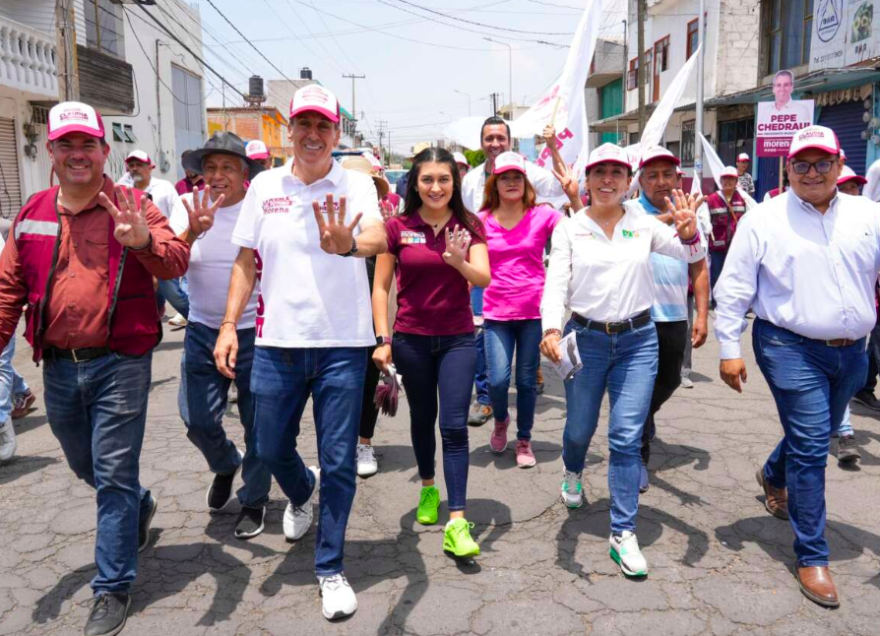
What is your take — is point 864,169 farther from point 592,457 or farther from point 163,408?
point 163,408

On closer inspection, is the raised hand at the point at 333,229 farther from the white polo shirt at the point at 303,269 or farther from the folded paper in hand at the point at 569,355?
the folded paper in hand at the point at 569,355

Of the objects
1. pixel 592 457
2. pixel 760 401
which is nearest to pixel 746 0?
pixel 760 401

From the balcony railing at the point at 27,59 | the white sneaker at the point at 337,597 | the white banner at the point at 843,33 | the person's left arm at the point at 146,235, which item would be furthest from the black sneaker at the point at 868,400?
the balcony railing at the point at 27,59

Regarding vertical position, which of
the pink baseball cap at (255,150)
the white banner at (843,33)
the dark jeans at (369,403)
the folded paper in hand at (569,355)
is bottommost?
the dark jeans at (369,403)

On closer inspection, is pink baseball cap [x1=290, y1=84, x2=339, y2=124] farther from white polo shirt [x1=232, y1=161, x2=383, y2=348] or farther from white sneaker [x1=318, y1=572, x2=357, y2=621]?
white sneaker [x1=318, y1=572, x2=357, y2=621]

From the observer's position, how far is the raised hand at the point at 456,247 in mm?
3666

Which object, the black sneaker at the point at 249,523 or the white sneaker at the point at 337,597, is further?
the black sneaker at the point at 249,523

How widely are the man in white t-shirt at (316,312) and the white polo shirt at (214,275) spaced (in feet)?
1.63

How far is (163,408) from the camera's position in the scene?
6789mm

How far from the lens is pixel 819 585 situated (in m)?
3.37

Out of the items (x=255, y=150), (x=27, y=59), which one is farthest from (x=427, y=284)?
(x=27, y=59)

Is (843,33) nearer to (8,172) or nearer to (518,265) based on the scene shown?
(518,265)

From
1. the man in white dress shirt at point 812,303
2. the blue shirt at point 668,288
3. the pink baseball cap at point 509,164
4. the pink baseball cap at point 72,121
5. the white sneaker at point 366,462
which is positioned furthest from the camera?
the pink baseball cap at point 509,164

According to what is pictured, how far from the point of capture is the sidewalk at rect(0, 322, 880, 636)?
3.28 m
